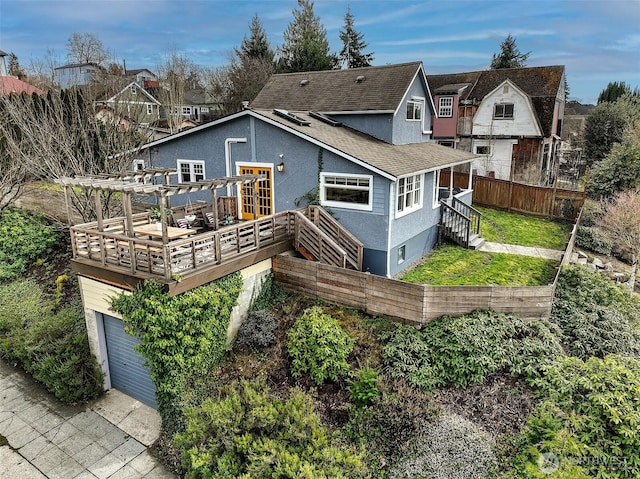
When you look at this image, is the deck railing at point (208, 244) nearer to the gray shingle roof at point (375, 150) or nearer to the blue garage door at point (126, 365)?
the blue garage door at point (126, 365)

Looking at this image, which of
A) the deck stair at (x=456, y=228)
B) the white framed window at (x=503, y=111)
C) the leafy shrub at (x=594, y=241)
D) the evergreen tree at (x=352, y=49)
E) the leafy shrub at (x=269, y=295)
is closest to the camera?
the leafy shrub at (x=269, y=295)

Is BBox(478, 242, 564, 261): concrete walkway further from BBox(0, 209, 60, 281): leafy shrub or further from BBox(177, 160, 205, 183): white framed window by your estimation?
BBox(0, 209, 60, 281): leafy shrub

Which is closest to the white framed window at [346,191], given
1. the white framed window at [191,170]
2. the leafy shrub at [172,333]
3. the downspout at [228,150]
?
the downspout at [228,150]

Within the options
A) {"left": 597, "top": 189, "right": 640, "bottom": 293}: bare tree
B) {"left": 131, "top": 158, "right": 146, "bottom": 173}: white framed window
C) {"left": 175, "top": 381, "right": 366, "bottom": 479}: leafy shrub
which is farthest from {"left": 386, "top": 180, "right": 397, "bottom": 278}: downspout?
{"left": 131, "top": 158, "right": 146, "bottom": 173}: white framed window

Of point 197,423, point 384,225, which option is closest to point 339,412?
point 197,423

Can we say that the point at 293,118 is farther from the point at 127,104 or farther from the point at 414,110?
the point at 127,104

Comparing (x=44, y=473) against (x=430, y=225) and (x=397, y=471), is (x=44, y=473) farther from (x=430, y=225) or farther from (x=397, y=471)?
(x=430, y=225)

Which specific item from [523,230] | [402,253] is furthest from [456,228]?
[523,230]
